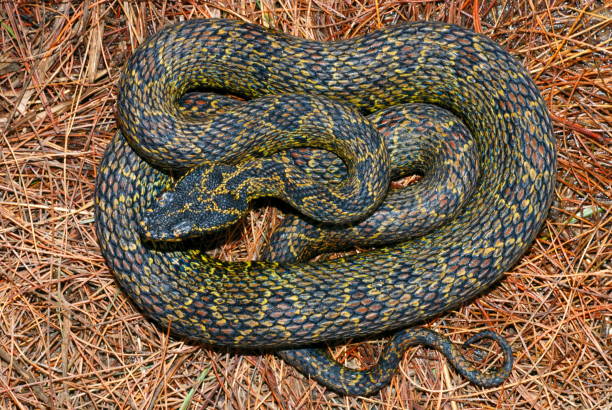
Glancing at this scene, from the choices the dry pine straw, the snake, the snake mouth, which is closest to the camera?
the snake mouth

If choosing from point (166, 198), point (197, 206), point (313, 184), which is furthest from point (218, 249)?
point (313, 184)

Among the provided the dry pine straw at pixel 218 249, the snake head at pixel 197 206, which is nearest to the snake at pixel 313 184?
the snake head at pixel 197 206

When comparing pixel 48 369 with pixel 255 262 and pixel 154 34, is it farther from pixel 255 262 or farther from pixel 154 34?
pixel 154 34

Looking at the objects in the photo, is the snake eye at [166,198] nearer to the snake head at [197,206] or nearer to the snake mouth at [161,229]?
the snake head at [197,206]

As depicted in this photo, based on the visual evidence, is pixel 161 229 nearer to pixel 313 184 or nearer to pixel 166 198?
pixel 166 198

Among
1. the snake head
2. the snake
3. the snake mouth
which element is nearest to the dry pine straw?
the snake

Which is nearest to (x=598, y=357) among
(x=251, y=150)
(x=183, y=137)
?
(x=251, y=150)

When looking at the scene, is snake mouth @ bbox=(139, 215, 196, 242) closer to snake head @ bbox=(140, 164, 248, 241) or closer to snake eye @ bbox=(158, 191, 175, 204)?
snake head @ bbox=(140, 164, 248, 241)
